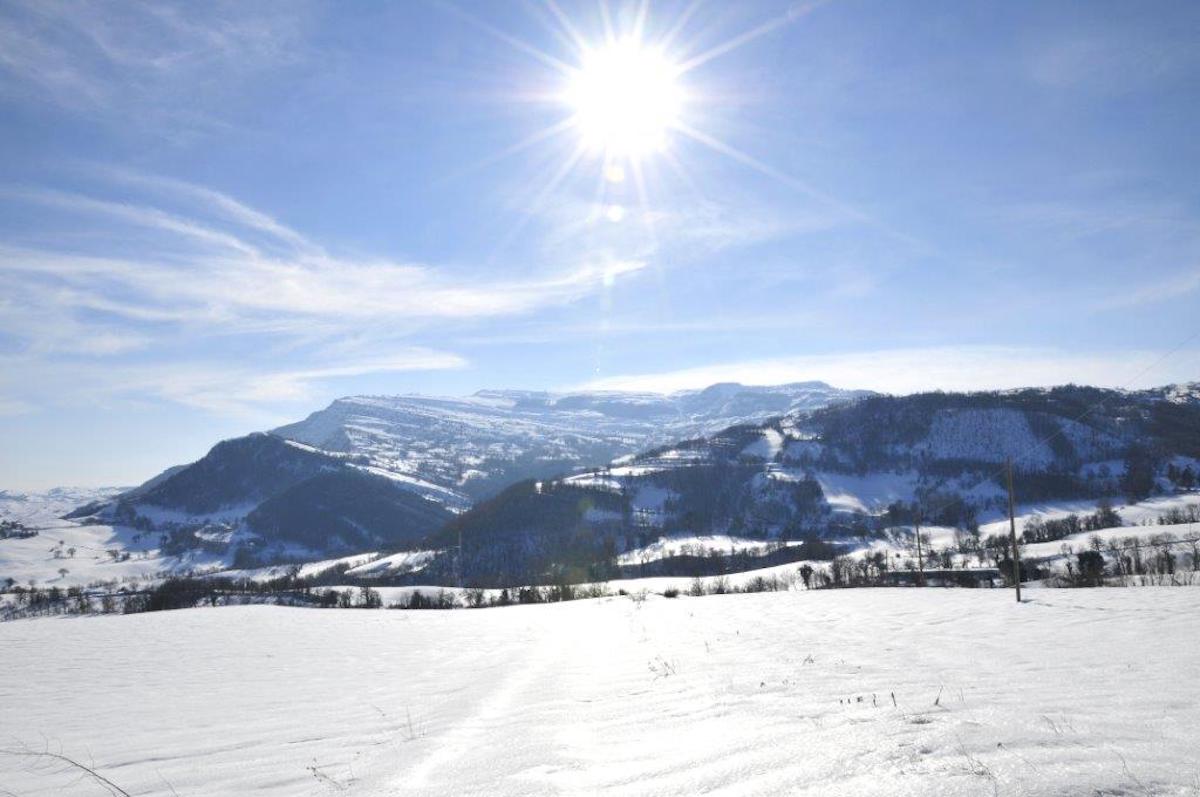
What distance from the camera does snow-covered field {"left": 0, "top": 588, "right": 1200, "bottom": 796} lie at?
5.61 metres

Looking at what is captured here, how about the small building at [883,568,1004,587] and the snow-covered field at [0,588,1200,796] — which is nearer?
the snow-covered field at [0,588,1200,796]

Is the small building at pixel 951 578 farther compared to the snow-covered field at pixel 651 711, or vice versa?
the small building at pixel 951 578

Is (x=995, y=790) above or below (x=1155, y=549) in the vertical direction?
above

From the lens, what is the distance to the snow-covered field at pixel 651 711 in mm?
5605

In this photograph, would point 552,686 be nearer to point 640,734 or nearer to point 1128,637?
point 640,734

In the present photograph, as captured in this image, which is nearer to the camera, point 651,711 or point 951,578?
point 651,711

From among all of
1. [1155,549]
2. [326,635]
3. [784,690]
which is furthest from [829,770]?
[1155,549]

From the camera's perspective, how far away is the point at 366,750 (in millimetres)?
8266

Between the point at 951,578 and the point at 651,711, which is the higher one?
the point at 651,711

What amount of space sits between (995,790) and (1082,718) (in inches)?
130

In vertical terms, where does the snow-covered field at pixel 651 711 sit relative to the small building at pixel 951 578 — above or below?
above

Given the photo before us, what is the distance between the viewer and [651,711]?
9.13 m

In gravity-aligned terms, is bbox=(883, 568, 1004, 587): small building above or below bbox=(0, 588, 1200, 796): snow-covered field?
below

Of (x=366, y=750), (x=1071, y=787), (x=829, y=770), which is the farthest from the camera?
(x=366, y=750)
